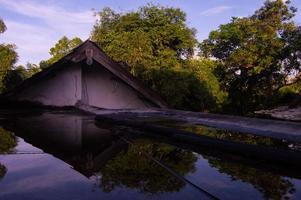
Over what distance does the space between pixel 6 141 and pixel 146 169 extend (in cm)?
154

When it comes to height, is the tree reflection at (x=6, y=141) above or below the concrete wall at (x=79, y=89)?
below

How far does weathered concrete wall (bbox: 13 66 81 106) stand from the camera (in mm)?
7785

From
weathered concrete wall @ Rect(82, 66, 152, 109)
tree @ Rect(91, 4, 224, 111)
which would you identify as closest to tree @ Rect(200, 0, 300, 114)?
tree @ Rect(91, 4, 224, 111)

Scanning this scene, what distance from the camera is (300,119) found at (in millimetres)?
8805

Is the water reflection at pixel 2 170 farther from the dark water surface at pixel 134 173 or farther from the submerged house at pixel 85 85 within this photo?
the submerged house at pixel 85 85

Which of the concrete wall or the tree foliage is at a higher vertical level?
the tree foliage

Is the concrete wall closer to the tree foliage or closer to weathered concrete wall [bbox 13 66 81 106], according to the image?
weathered concrete wall [bbox 13 66 81 106]

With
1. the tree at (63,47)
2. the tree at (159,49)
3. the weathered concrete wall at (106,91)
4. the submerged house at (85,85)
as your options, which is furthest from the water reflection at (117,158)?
the tree at (63,47)

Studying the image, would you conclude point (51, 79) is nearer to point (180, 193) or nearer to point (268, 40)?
point (180, 193)

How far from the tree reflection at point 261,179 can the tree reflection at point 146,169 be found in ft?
0.60

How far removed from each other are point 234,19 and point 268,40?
4.37 meters

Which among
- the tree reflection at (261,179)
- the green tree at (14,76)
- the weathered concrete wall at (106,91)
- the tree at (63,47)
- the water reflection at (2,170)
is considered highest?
the tree at (63,47)

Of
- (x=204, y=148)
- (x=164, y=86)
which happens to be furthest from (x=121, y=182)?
(x=164, y=86)

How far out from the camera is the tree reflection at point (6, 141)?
8.19 feet
